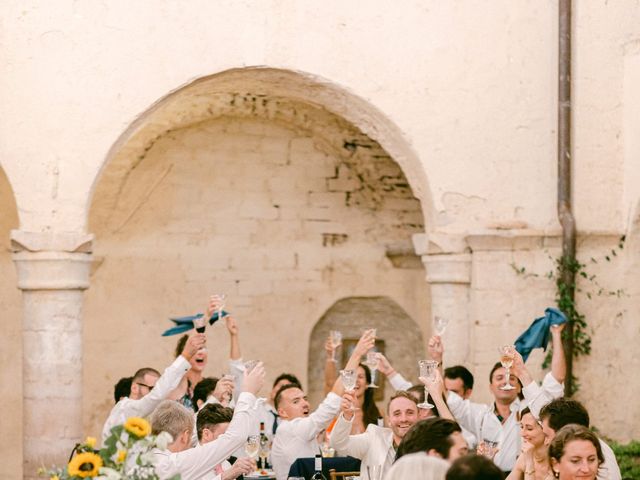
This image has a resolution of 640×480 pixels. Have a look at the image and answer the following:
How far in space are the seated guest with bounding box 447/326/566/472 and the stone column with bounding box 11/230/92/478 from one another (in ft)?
9.60

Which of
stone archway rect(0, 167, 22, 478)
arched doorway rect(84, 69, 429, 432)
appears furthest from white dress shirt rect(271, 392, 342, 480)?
stone archway rect(0, 167, 22, 478)

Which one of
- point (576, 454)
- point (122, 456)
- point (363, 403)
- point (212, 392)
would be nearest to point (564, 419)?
point (576, 454)

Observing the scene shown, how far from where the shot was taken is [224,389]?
734 centimetres

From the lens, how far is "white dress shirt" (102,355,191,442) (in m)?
7.12

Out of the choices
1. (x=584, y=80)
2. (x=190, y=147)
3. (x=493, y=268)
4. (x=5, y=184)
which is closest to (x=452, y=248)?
(x=493, y=268)

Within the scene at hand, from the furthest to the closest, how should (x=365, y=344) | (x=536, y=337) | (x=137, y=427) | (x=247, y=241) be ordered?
(x=247, y=241), (x=536, y=337), (x=365, y=344), (x=137, y=427)

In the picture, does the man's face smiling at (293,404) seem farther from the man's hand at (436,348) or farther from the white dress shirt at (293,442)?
the man's hand at (436,348)

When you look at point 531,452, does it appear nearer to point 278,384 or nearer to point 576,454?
point 576,454

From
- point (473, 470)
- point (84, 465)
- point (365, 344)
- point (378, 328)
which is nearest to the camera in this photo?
point (473, 470)

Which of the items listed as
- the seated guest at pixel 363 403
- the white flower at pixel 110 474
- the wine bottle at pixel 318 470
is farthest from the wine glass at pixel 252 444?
the white flower at pixel 110 474

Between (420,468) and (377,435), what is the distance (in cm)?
261

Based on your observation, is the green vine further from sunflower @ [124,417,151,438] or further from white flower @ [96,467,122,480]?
white flower @ [96,467,122,480]

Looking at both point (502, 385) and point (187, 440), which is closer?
point (187, 440)

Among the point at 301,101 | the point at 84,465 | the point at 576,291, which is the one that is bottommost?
the point at 84,465
